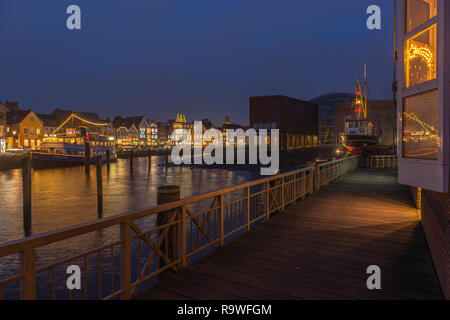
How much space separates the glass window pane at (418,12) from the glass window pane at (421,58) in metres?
0.27

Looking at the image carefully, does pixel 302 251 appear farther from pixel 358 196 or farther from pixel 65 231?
pixel 358 196

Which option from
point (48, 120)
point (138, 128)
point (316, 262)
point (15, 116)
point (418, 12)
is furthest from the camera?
point (138, 128)

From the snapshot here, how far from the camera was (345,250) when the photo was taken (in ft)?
19.5

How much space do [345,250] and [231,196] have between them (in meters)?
17.3

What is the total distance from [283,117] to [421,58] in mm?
73644

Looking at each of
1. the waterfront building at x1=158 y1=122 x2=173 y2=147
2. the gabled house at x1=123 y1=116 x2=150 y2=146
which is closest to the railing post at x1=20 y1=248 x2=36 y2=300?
the gabled house at x1=123 y1=116 x2=150 y2=146

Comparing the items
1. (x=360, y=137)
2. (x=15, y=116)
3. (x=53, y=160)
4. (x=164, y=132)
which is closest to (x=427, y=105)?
(x=360, y=137)

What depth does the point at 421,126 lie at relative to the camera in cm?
411

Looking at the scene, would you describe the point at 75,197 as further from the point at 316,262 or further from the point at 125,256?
the point at 316,262

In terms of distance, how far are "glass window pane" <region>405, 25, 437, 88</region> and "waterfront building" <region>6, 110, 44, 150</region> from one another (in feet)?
230

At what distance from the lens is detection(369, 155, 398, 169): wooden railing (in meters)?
26.8

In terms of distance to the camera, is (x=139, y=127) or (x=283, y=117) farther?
(x=139, y=127)

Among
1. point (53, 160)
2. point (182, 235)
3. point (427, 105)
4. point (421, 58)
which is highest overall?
point (421, 58)

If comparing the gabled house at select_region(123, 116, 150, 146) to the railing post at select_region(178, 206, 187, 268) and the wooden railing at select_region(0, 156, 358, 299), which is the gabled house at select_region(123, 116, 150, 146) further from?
the railing post at select_region(178, 206, 187, 268)
